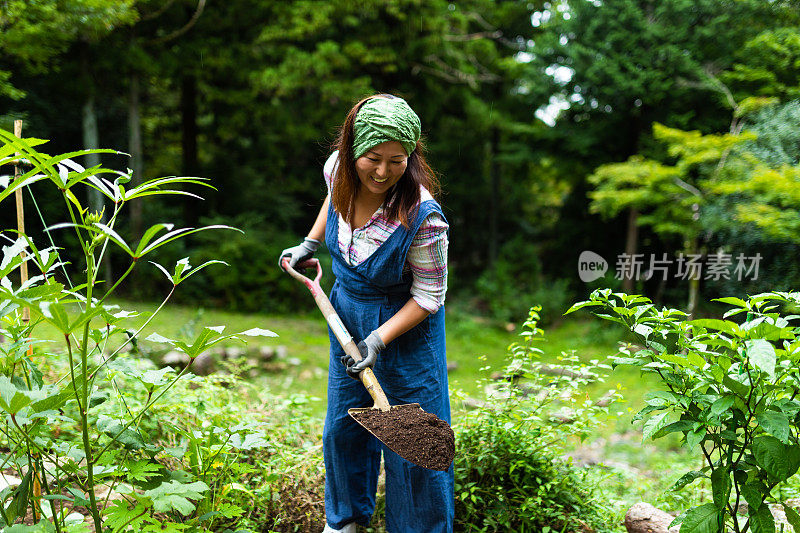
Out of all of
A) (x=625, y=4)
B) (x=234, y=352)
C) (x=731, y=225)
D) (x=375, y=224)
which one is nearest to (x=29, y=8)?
(x=234, y=352)

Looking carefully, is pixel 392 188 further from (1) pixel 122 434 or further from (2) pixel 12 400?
(2) pixel 12 400

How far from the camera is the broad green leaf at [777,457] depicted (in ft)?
3.77

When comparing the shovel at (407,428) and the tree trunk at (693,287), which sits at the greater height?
the shovel at (407,428)

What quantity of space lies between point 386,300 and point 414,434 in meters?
0.40

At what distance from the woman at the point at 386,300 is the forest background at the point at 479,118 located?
242 cm

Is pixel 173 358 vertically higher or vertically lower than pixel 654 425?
lower

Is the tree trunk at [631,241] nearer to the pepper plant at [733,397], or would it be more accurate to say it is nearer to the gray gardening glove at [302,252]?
the gray gardening glove at [302,252]

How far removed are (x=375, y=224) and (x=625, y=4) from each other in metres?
5.63

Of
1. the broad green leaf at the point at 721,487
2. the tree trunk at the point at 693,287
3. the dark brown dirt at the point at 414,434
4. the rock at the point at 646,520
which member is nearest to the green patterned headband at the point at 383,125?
the dark brown dirt at the point at 414,434

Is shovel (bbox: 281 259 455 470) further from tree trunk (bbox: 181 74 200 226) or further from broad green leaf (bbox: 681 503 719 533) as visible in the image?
tree trunk (bbox: 181 74 200 226)

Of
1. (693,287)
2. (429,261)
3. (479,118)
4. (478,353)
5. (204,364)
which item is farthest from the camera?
(479,118)

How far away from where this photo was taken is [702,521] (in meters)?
1.24

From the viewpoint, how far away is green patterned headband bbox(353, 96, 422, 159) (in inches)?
59.7

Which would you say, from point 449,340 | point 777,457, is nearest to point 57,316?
point 777,457
